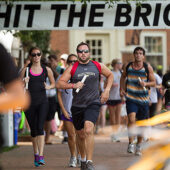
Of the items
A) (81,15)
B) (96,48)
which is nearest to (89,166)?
(81,15)

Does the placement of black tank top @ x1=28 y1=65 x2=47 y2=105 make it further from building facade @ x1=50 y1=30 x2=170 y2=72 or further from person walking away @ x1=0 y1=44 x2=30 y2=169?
building facade @ x1=50 y1=30 x2=170 y2=72

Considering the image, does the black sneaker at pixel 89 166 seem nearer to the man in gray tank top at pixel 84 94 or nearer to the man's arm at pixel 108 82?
the man in gray tank top at pixel 84 94

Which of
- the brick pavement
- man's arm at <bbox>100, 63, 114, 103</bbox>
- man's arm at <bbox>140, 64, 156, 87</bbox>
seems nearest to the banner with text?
man's arm at <bbox>140, 64, 156, 87</bbox>

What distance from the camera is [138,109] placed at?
11.8 meters

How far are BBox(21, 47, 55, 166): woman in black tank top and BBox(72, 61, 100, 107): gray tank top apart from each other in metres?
1.21

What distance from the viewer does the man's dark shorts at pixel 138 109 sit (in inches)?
457

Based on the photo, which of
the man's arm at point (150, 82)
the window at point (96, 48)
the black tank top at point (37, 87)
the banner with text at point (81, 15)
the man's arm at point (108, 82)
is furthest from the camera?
the window at point (96, 48)

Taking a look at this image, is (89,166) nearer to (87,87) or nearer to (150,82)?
(87,87)

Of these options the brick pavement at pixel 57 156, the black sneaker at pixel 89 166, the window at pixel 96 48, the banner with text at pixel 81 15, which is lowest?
the brick pavement at pixel 57 156

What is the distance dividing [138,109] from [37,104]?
2430mm

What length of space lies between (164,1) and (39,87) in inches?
117

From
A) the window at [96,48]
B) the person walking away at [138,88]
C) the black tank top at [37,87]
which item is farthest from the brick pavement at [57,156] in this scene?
the window at [96,48]

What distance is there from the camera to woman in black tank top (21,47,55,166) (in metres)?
10.1

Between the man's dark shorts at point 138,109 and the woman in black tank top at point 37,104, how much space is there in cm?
194
